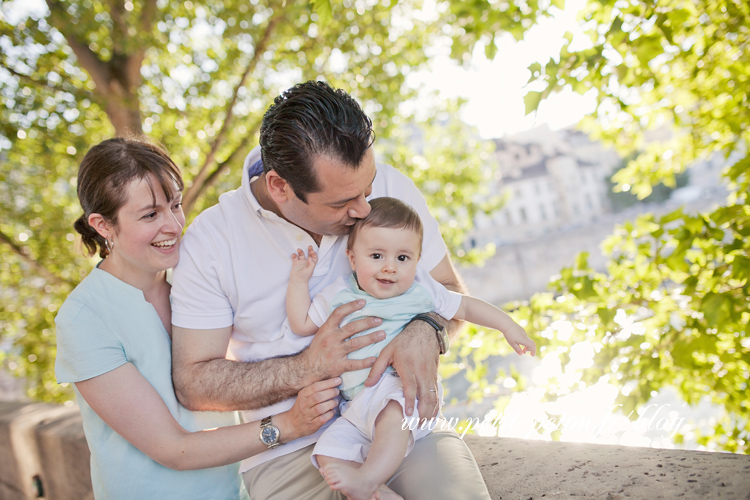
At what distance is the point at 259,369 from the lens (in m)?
1.80

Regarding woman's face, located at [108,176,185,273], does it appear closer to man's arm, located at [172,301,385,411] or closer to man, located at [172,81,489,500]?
man, located at [172,81,489,500]

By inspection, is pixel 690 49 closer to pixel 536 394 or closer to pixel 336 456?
pixel 536 394

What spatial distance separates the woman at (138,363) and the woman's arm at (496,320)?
2.03 feet

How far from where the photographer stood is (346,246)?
200 centimetres

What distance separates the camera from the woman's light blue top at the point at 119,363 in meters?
1.69

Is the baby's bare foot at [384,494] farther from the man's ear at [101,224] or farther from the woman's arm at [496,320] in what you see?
the man's ear at [101,224]

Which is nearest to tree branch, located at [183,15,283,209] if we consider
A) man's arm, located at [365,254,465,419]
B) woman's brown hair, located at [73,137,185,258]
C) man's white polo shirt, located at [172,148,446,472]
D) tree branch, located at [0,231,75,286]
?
tree branch, located at [0,231,75,286]

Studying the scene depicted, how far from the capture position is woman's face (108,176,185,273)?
1.81 m

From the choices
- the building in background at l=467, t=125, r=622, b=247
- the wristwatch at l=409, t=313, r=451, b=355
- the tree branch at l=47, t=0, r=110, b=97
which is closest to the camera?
the wristwatch at l=409, t=313, r=451, b=355

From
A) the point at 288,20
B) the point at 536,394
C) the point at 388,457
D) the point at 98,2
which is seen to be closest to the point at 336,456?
the point at 388,457

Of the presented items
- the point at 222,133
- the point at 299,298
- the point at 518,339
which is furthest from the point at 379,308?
the point at 222,133

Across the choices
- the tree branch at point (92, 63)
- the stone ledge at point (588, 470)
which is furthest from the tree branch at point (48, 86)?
the stone ledge at point (588, 470)

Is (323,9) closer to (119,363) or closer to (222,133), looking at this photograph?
(119,363)

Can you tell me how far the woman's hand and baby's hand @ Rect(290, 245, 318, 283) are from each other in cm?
36
